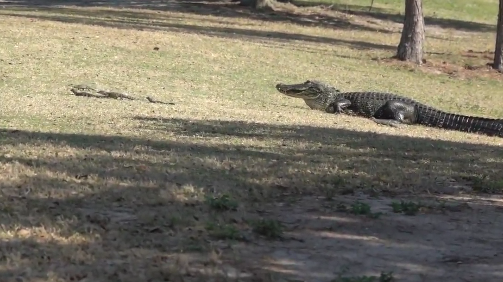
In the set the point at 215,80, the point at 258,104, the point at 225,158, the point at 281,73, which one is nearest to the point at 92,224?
the point at 225,158

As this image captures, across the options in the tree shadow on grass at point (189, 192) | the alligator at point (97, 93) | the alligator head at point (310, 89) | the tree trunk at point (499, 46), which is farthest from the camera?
the tree trunk at point (499, 46)

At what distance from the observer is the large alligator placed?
13953 millimetres

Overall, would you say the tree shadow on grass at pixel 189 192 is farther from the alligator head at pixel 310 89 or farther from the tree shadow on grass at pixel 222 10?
the tree shadow on grass at pixel 222 10

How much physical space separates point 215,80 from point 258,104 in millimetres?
2304

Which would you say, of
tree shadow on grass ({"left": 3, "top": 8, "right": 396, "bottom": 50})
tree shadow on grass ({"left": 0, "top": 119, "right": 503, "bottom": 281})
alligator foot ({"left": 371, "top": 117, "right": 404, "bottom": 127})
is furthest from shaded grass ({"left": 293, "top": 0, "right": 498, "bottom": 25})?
tree shadow on grass ({"left": 0, "top": 119, "right": 503, "bottom": 281})

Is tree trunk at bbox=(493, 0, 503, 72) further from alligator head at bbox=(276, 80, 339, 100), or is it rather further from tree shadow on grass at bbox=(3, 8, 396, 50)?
alligator head at bbox=(276, 80, 339, 100)

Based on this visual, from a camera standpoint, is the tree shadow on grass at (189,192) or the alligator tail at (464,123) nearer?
the tree shadow on grass at (189,192)

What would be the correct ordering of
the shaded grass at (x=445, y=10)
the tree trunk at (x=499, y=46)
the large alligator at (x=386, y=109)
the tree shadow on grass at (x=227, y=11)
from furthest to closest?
the shaded grass at (x=445, y=10), the tree shadow on grass at (x=227, y=11), the tree trunk at (x=499, y=46), the large alligator at (x=386, y=109)

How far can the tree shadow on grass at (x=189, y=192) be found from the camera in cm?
548

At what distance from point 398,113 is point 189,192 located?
7.80 metres

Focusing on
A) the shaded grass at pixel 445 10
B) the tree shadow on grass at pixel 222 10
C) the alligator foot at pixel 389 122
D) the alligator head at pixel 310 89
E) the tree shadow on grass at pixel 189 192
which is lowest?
the shaded grass at pixel 445 10

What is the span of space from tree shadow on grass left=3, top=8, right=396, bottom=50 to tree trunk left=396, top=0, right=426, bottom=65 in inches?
104

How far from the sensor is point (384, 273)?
5414 mm

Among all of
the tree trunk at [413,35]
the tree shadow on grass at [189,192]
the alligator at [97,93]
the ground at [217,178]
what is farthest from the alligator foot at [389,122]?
the tree trunk at [413,35]
